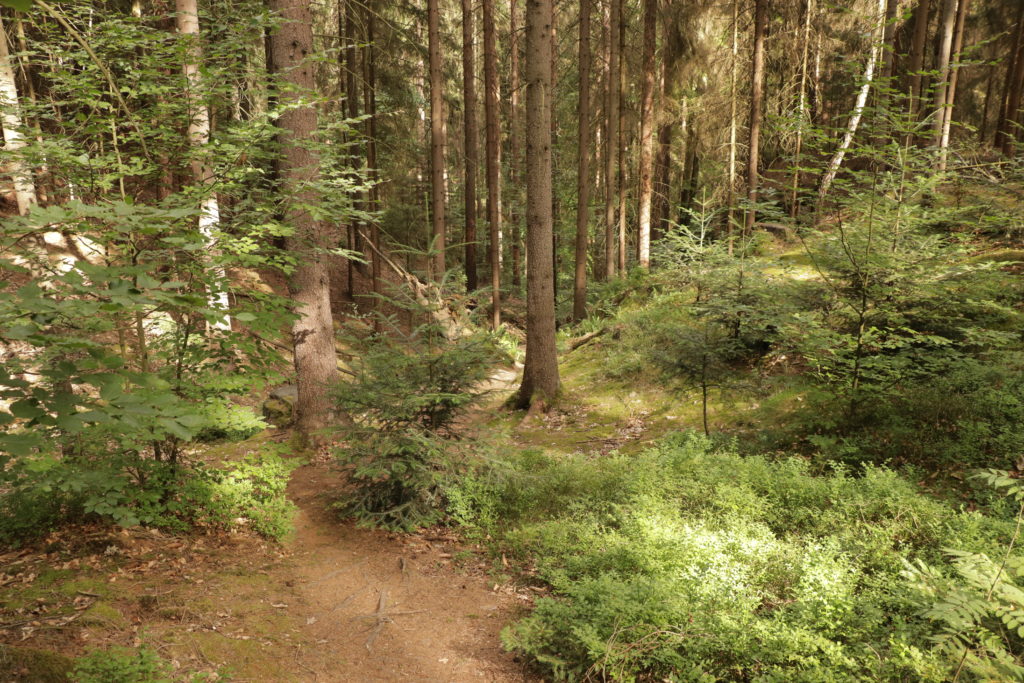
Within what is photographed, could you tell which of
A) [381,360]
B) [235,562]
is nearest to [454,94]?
[381,360]

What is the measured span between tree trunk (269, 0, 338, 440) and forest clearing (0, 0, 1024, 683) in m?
0.06

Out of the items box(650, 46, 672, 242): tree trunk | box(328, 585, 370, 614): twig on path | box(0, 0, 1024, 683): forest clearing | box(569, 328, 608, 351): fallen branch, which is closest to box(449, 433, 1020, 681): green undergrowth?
box(0, 0, 1024, 683): forest clearing

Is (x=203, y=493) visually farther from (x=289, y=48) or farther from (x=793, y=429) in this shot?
(x=793, y=429)

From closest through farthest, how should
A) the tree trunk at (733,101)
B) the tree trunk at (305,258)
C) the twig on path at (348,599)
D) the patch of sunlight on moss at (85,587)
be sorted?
the patch of sunlight on moss at (85,587) → the twig on path at (348,599) → the tree trunk at (305,258) → the tree trunk at (733,101)

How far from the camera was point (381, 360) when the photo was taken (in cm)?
625

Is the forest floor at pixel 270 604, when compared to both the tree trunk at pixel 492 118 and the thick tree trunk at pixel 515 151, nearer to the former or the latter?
the tree trunk at pixel 492 118

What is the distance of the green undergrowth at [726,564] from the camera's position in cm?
373

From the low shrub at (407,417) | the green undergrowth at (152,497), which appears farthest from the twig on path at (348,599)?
the green undergrowth at (152,497)

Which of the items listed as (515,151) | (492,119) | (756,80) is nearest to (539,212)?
(492,119)

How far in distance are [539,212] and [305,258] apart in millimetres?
4634

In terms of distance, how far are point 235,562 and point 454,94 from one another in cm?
2868

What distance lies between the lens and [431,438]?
20.3 feet

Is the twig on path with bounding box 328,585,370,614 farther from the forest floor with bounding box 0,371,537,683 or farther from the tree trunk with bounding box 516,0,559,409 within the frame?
the tree trunk with bounding box 516,0,559,409

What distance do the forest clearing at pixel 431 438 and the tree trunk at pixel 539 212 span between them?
2.4 inches
